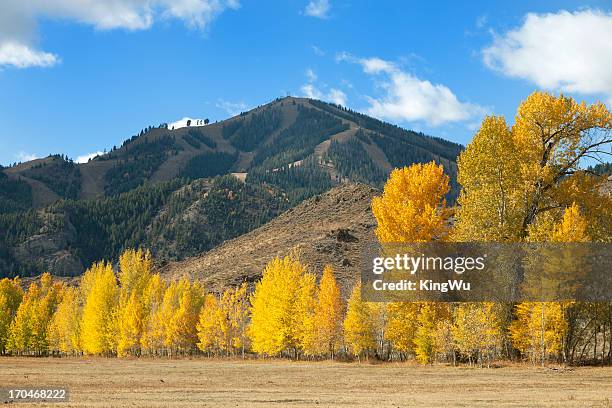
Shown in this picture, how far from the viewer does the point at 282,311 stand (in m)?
70.5

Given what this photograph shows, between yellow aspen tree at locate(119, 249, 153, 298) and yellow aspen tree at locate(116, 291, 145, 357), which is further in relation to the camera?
yellow aspen tree at locate(119, 249, 153, 298)

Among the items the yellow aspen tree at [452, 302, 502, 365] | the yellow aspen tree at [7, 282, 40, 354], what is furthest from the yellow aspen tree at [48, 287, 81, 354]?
the yellow aspen tree at [452, 302, 502, 365]

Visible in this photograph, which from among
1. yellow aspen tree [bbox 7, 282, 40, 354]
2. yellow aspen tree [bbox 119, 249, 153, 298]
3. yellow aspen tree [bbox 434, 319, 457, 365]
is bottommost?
yellow aspen tree [bbox 7, 282, 40, 354]

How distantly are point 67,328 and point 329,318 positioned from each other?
61.1 meters

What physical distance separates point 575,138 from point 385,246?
1672 cm

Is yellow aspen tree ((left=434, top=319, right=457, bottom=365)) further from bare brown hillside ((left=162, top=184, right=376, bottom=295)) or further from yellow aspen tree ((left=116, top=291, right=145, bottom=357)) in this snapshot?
bare brown hillside ((left=162, top=184, right=376, bottom=295))

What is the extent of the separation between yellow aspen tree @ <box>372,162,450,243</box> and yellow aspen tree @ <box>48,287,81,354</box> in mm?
74880

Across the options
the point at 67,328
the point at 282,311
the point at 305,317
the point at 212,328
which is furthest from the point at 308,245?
the point at 305,317

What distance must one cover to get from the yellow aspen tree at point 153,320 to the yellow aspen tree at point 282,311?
2319 centimetres

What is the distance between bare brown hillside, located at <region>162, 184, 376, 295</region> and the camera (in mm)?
138375

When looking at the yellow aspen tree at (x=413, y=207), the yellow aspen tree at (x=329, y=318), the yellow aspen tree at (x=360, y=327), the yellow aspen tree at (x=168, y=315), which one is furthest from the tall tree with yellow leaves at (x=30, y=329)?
the yellow aspen tree at (x=413, y=207)

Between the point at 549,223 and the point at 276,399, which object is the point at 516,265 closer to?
the point at 549,223

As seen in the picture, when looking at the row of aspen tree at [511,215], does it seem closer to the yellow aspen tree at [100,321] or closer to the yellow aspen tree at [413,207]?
the yellow aspen tree at [413,207]

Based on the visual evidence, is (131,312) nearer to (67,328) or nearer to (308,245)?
(67,328)
